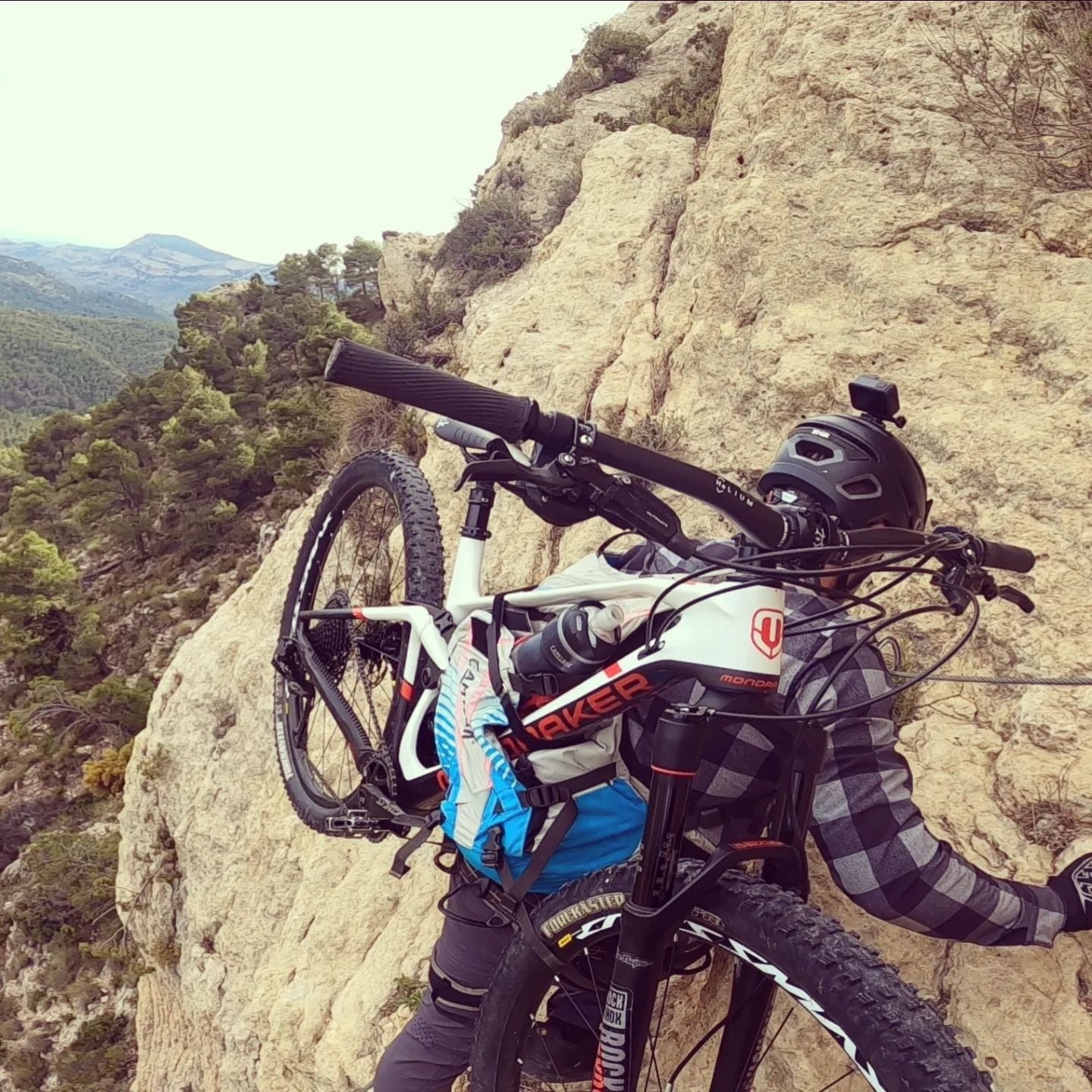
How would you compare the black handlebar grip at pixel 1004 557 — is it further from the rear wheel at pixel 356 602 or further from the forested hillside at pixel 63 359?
the forested hillside at pixel 63 359

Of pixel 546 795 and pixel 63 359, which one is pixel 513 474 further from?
pixel 63 359

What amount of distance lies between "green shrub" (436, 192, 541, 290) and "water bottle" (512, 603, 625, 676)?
6.67 metres

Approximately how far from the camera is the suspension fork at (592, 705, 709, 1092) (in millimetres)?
1655

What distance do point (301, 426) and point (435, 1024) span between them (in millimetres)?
19388

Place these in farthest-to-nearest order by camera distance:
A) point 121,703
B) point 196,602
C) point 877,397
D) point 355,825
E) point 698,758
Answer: point 196,602
point 121,703
point 355,825
point 877,397
point 698,758

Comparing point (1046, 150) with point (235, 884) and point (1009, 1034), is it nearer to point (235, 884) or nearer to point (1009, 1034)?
point (1009, 1034)

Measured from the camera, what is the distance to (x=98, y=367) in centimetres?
13250

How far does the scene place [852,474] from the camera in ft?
6.13

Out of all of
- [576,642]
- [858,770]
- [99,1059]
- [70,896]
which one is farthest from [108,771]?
[858,770]

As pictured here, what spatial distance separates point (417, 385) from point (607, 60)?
10.5 meters

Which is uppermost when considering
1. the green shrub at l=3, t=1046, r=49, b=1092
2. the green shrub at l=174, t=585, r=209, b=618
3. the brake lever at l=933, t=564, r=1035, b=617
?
the brake lever at l=933, t=564, r=1035, b=617

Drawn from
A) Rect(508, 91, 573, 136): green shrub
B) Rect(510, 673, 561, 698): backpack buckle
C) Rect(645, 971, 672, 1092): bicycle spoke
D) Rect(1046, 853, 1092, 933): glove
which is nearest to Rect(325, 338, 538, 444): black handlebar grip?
Rect(510, 673, 561, 698): backpack buckle

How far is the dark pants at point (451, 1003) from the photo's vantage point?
2.42 metres

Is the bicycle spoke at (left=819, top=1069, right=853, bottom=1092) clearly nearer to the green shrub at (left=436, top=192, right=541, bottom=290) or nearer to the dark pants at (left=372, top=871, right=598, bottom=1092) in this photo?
the dark pants at (left=372, top=871, right=598, bottom=1092)
